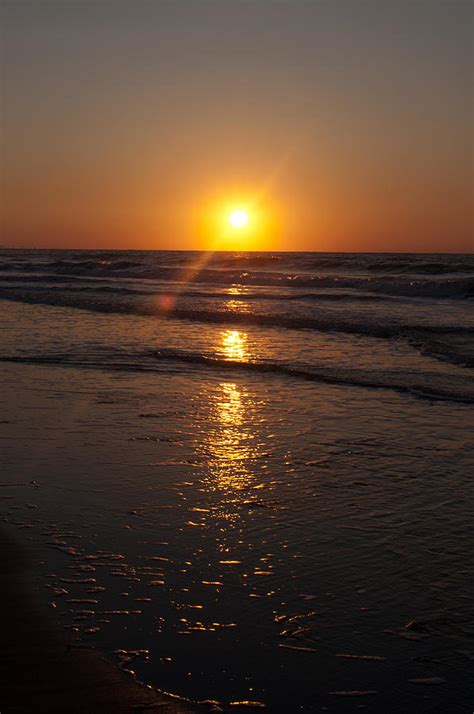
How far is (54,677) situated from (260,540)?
66.0 inches

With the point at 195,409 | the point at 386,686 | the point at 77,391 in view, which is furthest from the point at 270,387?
the point at 386,686

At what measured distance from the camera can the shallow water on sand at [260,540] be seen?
10.3 ft

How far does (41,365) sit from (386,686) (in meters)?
8.57

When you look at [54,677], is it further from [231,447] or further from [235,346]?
[235,346]

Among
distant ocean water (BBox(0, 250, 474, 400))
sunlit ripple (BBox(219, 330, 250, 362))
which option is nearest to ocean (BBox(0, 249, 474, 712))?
distant ocean water (BBox(0, 250, 474, 400))

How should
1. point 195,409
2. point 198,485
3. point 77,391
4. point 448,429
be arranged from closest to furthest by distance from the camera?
point 198,485 < point 448,429 < point 195,409 < point 77,391

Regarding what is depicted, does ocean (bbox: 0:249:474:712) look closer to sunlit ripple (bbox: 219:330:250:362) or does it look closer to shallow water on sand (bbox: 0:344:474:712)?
shallow water on sand (bbox: 0:344:474:712)

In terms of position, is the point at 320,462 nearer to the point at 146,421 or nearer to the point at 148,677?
the point at 146,421

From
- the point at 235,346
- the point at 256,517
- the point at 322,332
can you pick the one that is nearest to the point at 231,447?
the point at 256,517

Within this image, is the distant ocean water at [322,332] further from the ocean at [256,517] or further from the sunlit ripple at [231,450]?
the sunlit ripple at [231,450]

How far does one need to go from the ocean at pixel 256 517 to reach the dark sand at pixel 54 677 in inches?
3.3

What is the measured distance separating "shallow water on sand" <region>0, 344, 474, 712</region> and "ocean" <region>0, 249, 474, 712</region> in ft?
0.04

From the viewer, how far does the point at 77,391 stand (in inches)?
352

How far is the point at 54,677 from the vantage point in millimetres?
3018
